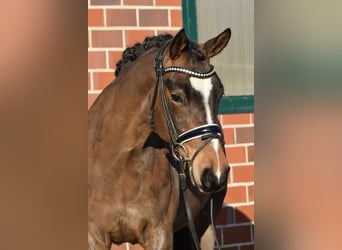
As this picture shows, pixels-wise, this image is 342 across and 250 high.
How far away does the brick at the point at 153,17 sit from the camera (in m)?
2.51

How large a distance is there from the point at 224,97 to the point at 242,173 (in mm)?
434

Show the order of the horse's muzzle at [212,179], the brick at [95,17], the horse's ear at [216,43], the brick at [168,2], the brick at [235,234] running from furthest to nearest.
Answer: the brick at [235,234] → the brick at [168,2] → the brick at [95,17] → the horse's ear at [216,43] → the horse's muzzle at [212,179]

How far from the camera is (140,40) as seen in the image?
2.50m

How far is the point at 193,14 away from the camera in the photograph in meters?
2.63

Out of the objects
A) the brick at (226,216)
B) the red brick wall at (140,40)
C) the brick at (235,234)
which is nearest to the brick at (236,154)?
the red brick wall at (140,40)

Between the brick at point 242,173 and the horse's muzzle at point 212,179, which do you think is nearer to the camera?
the horse's muzzle at point 212,179

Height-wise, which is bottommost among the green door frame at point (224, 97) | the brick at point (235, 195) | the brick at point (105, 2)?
the brick at point (235, 195)

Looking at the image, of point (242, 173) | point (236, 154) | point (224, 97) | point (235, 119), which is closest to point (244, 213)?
point (242, 173)

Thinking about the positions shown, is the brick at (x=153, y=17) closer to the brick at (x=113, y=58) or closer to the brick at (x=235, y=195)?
the brick at (x=113, y=58)

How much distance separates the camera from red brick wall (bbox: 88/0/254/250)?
2.45 metres
